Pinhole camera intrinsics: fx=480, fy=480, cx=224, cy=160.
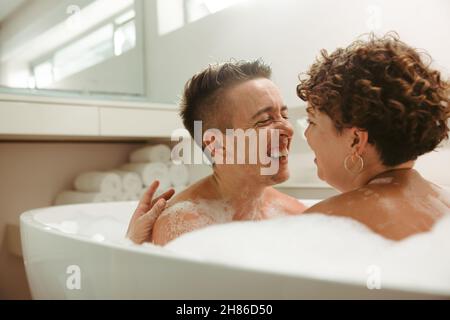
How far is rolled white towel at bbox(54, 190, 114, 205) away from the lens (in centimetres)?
205

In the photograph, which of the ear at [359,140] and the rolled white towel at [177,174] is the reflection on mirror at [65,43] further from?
the ear at [359,140]

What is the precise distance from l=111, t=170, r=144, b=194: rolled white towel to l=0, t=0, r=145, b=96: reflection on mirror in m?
0.39

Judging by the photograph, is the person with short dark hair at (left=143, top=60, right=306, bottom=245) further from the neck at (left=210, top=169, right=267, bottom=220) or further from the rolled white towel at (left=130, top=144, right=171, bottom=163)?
the rolled white towel at (left=130, top=144, right=171, bottom=163)

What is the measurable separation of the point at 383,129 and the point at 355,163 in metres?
0.10

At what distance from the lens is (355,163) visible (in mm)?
936

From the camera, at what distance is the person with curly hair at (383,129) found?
83cm

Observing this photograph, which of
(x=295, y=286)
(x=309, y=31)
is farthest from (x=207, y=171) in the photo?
(x=295, y=286)

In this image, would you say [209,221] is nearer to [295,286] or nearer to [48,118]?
[295,286]

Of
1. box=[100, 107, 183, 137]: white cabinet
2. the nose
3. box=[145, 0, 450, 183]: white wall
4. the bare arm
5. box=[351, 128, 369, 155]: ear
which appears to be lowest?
the bare arm

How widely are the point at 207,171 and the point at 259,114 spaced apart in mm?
743

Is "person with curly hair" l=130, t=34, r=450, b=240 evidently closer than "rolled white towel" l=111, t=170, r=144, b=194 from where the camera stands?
Yes

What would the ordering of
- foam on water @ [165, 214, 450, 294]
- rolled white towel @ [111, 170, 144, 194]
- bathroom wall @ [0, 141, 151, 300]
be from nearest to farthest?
foam on water @ [165, 214, 450, 294] < bathroom wall @ [0, 141, 151, 300] < rolled white towel @ [111, 170, 144, 194]

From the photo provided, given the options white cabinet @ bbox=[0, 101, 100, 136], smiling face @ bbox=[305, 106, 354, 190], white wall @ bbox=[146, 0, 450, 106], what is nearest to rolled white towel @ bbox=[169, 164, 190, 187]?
white cabinet @ bbox=[0, 101, 100, 136]

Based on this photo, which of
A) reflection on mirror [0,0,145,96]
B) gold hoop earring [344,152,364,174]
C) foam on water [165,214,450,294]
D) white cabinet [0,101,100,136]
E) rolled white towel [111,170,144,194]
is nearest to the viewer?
foam on water [165,214,450,294]
